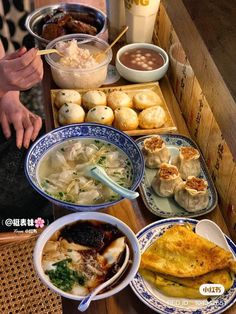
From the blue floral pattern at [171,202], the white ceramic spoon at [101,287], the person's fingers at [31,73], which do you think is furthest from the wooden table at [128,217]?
the person's fingers at [31,73]

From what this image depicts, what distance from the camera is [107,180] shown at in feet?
4.52

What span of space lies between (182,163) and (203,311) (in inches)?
22.0

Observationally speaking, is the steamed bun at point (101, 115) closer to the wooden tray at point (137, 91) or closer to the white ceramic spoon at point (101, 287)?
the wooden tray at point (137, 91)

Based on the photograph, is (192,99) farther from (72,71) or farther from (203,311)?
(203,311)

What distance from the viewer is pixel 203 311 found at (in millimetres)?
1208

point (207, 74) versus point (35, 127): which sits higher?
point (207, 74)

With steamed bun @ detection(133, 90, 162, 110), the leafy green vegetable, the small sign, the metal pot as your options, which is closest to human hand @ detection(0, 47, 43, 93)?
steamed bun @ detection(133, 90, 162, 110)

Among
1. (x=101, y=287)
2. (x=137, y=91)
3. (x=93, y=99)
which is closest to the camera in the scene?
(x=101, y=287)

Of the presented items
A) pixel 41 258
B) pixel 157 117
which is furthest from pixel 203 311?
pixel 157 117

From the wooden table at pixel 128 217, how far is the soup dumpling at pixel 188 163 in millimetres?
159

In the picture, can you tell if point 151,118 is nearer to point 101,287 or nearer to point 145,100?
point 145,100

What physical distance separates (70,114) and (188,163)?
541 mm

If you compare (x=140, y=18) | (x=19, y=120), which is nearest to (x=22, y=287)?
(x=19, y=120)

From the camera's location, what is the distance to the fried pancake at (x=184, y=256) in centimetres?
125
